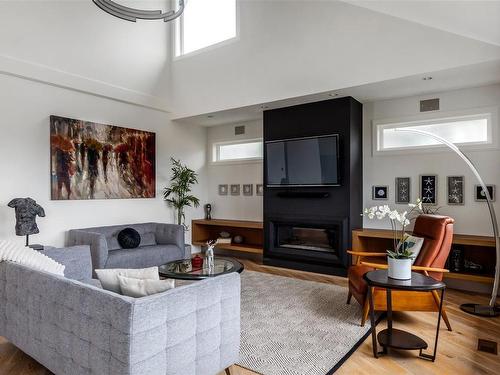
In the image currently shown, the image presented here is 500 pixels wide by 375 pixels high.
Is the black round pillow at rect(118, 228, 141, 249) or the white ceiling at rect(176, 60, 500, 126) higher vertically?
the white ceiling at rect(176, 60, 500, 126)

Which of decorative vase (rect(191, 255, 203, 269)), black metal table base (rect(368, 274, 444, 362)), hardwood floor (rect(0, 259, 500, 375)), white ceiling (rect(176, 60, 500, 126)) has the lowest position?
Answer: hardwood floor (rect(0, 259, 500, 375))

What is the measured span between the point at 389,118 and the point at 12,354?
5180 millimetres

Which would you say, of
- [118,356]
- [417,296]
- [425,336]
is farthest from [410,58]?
[118,356]

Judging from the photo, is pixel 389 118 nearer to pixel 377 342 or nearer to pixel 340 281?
pixel 340 281

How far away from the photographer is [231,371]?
2.29m

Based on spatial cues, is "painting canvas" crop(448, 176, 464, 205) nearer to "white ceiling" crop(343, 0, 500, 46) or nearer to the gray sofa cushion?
"white ceiling" crop(343, 0, 500, 46)

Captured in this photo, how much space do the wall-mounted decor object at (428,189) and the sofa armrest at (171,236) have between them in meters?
3.67

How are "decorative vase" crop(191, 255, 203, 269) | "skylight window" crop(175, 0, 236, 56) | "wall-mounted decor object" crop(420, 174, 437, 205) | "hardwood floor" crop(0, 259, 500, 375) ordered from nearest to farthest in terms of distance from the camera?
"hardwood floor" crop(0, 259, 500, 375)
"decorative vase" crop(191, 255, 203, 269)
"wall-mounted decor object" crop(420, 174, 437, 205)
"skylight window" crop(175, 0, 236, 56)

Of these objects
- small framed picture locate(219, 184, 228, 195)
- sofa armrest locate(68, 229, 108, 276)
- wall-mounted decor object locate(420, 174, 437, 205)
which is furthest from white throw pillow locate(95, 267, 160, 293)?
small framed picture locate(219, 184, 228, 195)

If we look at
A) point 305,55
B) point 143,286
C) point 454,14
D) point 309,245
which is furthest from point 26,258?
point 454,14

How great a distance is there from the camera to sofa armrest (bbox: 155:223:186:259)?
17.3 ft

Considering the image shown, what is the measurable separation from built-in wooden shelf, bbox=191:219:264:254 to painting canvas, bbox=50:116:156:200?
125 centimetres

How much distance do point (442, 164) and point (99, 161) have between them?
5.07 metres

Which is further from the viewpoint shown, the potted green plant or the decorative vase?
the potted green plant
